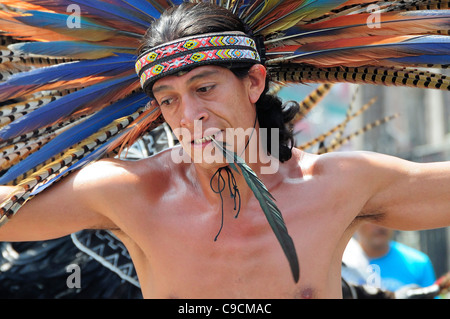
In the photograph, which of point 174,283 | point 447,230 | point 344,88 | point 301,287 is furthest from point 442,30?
point 344,88

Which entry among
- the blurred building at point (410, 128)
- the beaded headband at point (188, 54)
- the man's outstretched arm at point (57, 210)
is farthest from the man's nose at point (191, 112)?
the blurred building at point (410, 128)

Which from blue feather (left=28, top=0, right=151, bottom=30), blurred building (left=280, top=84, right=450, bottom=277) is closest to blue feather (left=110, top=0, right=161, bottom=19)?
blue feather (left=28, top=0, right=151, bottom=30)

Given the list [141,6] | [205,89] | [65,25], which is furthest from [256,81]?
[65,25]

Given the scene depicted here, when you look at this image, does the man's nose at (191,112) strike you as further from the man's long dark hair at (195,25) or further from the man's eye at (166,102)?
the man's long dark hair at (195,25)

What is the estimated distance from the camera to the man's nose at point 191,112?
8.20ft

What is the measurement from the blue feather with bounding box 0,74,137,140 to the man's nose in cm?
48

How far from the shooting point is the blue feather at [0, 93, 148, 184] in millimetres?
2881

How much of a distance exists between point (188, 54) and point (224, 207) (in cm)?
57

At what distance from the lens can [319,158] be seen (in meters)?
2.79

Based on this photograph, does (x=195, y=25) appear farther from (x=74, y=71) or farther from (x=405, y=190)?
(x=405, y=190)

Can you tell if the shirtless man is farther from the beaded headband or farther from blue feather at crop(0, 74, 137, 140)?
blue feather at crop(0, 74, 137, 140)

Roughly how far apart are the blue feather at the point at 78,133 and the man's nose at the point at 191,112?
1.60 ft

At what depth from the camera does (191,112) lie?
2.50 meters

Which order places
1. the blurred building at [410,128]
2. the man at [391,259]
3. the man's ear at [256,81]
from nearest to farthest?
1. the man's ear at [256,81]
2. the man at [391,259]
3. the blurred building at [410,128]
